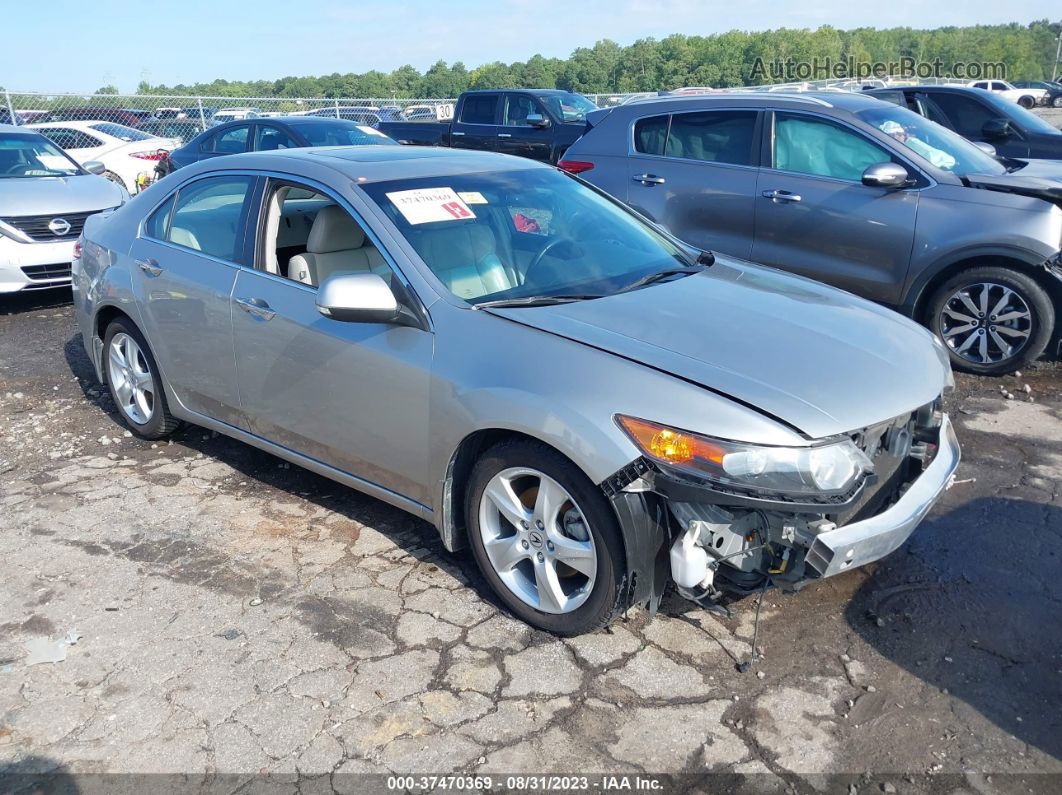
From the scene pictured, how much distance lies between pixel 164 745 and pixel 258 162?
2.69 m

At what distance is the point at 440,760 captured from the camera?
2.71m

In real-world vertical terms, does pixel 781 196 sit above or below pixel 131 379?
above

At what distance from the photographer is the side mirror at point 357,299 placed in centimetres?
336

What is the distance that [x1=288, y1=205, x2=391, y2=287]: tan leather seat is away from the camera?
414cm

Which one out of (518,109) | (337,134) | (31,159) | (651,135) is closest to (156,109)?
(518,109)

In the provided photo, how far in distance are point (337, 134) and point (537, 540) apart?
9.55m

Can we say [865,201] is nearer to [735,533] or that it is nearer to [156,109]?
[735,533]

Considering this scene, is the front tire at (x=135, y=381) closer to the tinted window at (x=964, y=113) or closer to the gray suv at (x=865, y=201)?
the gray suv at (x=865, y=201)

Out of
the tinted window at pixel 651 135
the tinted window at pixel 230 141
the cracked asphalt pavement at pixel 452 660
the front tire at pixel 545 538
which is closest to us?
the cracked asphalt pavement at pixel 452 660

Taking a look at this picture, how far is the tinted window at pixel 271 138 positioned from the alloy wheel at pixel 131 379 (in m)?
6.54

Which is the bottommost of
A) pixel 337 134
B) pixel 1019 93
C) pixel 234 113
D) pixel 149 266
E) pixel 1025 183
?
pixel 149 266

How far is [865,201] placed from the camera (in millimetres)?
6227

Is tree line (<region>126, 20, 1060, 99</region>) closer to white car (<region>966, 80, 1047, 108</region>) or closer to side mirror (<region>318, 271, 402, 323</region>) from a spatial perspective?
white car (<region>966, 80, 1047, 108</region>)

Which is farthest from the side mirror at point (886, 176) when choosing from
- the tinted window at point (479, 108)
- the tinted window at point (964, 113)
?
the tinted window at point (479, 108)
